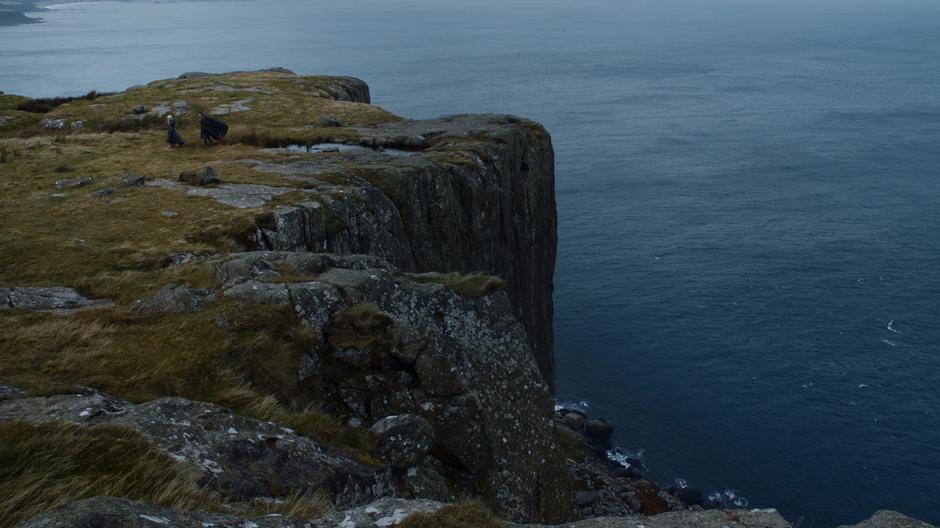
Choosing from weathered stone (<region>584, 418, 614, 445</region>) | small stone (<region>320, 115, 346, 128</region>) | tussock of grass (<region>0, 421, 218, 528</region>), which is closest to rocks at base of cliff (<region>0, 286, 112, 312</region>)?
tussock of grass (<region>0, 421, 218, 528</region>)

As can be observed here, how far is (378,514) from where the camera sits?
10.4 metres

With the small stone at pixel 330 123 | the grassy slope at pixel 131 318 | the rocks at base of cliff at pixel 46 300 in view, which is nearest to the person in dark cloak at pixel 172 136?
the grassy slope at pixel 131 318

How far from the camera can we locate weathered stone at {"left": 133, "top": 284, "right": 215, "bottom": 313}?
1839 centimetres

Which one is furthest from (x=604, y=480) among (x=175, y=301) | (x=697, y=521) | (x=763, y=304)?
(x=697, y=521)

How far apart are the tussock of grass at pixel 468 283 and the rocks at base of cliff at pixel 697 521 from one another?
36.0 ft

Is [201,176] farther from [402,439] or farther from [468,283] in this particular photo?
[402,439]

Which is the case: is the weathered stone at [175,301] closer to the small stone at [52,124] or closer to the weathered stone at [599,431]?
the small stone at [52,124]

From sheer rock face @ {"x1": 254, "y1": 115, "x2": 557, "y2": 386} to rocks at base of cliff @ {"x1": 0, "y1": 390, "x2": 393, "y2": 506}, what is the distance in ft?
50.4

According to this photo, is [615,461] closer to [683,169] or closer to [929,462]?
[929,462]

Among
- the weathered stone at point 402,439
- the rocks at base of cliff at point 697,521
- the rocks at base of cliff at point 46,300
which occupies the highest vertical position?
the rocks at base of cliff at point 46,300

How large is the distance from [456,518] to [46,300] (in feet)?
47.0

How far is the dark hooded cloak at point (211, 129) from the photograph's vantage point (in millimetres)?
43178

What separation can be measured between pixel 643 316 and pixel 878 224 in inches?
1589

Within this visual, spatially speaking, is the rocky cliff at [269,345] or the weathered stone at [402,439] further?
the weathered stone at [402,439]
